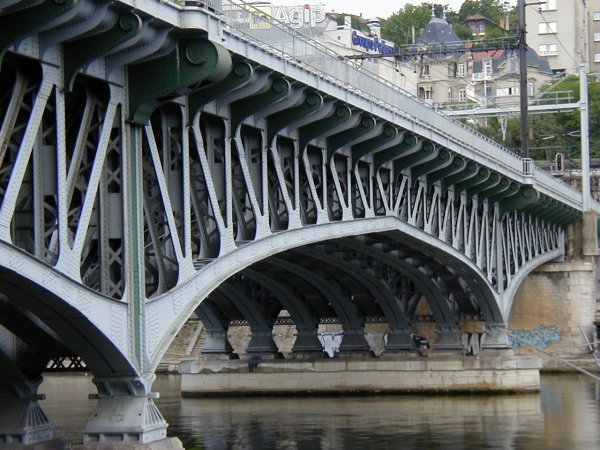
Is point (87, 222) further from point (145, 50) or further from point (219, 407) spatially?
point (219, 407)

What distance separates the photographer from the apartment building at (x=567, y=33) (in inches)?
6225

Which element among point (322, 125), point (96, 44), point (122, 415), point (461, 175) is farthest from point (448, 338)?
point (96, 44)

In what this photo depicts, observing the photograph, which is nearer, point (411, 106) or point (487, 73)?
point (411, 106)

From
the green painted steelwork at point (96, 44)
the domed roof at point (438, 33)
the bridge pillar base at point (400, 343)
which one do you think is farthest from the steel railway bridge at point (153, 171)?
the domed roof at point (438, 33)

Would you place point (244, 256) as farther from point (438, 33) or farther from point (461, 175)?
point (438, 33)

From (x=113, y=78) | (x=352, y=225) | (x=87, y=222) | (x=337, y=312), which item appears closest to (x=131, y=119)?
(x=113, y=78)

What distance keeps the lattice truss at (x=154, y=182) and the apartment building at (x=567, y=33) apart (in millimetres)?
118976

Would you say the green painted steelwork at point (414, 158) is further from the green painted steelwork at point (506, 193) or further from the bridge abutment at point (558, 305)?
the bridge abutment at point (558, 305)

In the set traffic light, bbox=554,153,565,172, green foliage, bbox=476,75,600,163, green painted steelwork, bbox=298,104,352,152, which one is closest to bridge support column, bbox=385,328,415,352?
green painted steelwork, bbox=298,104,352,152

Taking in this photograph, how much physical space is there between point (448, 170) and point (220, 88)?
69.6ft

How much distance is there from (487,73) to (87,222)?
429 ft

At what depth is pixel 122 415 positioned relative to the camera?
2689 cm

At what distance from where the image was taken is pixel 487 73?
15275cm

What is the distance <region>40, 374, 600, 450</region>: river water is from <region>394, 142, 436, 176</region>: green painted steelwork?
7.95 metres
